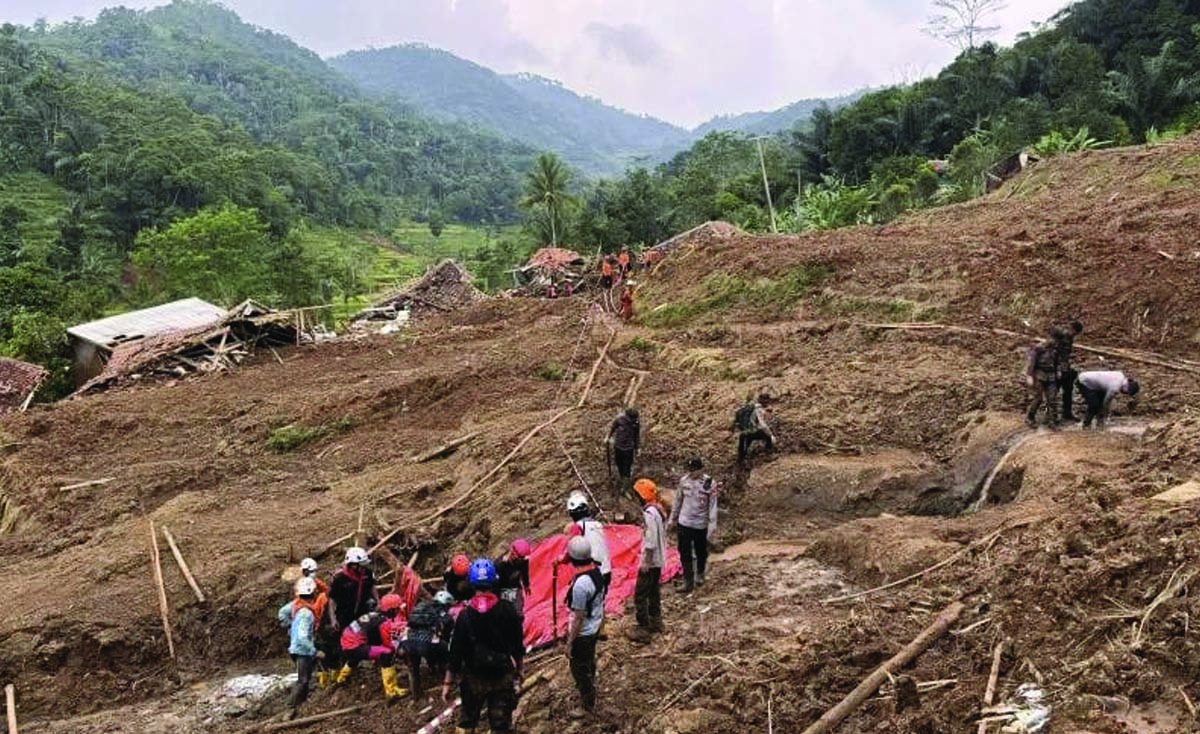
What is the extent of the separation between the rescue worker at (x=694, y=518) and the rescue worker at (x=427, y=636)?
1993mm

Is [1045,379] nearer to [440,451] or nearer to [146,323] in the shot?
[440,451]

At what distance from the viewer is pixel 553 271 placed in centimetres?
3462

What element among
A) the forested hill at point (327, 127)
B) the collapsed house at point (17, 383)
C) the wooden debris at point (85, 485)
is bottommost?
the wooden debris at point (85, 485)

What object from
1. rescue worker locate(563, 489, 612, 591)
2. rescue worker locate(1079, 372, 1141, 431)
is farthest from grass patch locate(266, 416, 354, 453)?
rescue worker locate(1079, 372, 1141, 431)

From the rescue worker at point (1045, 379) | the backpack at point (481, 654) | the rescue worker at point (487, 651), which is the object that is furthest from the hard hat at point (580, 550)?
the rescue worker at point (1045, 379)

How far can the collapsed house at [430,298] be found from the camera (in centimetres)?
3194

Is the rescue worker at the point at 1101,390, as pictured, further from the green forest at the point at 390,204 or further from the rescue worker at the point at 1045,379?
the green forest at the point at 390,204

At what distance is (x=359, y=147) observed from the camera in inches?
4564

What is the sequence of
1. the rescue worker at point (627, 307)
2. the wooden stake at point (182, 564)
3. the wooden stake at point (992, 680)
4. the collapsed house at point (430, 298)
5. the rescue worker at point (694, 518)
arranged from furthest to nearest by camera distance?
the collapsed house at point (430, 298) < the rescue worker at point (627, 307) < the wooden stake at point (182, 564) < the rescue worker at point (694, 518) < the wooden stake at point (992, 680)

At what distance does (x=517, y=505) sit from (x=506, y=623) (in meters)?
5.17

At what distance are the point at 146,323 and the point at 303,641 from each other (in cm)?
2163

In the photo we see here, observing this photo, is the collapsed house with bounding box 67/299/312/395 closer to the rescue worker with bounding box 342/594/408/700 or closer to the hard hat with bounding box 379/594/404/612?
the hard hat with bounding box 379/594/404/612

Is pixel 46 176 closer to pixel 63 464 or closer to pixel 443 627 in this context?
pixel 63 464

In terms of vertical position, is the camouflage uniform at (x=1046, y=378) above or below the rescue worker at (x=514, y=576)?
above
